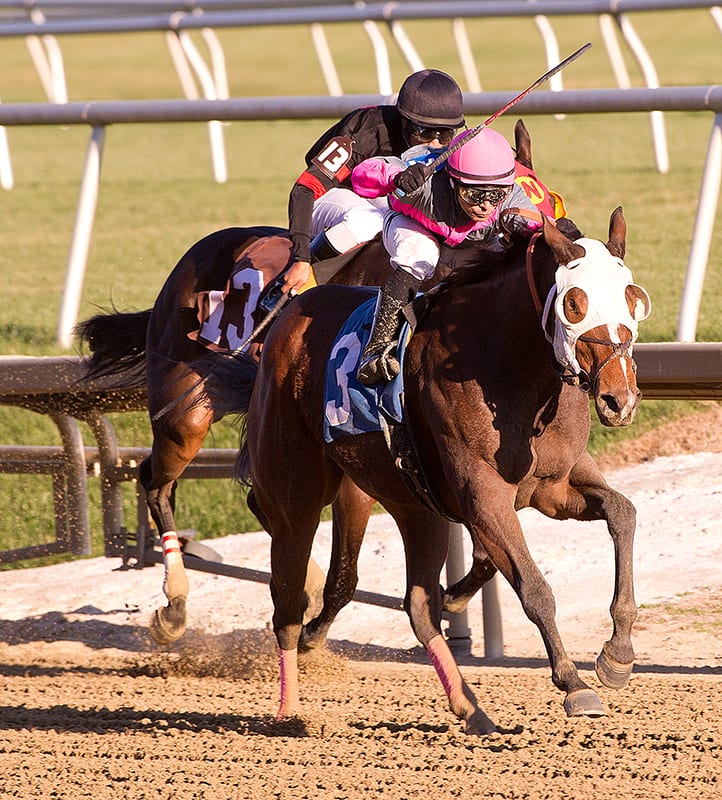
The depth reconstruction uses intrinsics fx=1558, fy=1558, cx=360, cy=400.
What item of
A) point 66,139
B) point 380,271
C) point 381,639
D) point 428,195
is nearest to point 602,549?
point 381,639

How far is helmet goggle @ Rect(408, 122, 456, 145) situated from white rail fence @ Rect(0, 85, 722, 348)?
988 millimetres

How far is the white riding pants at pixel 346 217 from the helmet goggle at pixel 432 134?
41cm

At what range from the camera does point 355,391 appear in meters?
4.66

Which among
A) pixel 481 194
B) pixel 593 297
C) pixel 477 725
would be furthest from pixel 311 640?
pixel 593 297

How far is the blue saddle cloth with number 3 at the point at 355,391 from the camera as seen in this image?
456cm

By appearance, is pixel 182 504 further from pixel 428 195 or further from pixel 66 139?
pixel 66 139

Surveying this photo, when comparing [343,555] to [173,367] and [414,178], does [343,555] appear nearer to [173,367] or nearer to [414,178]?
[173,367]

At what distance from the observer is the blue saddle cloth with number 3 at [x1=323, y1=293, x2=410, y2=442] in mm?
4562

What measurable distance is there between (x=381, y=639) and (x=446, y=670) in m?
2.13

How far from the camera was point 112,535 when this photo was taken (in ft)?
23.6

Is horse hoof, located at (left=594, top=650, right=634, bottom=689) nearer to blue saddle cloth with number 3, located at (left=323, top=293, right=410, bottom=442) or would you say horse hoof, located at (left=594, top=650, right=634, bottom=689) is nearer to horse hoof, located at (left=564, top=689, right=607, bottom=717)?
horse hoof, located at (left=564, top=689, right=607, bottom=717)

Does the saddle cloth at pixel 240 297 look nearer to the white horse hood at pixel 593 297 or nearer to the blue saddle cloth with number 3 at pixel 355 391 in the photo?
the blue saddle cloth with number 3 at pixel 355 391

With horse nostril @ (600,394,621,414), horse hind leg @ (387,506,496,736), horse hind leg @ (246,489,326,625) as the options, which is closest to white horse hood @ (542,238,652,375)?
horse nostril @ (600,394,621,414)

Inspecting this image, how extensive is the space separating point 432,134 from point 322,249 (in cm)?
64
